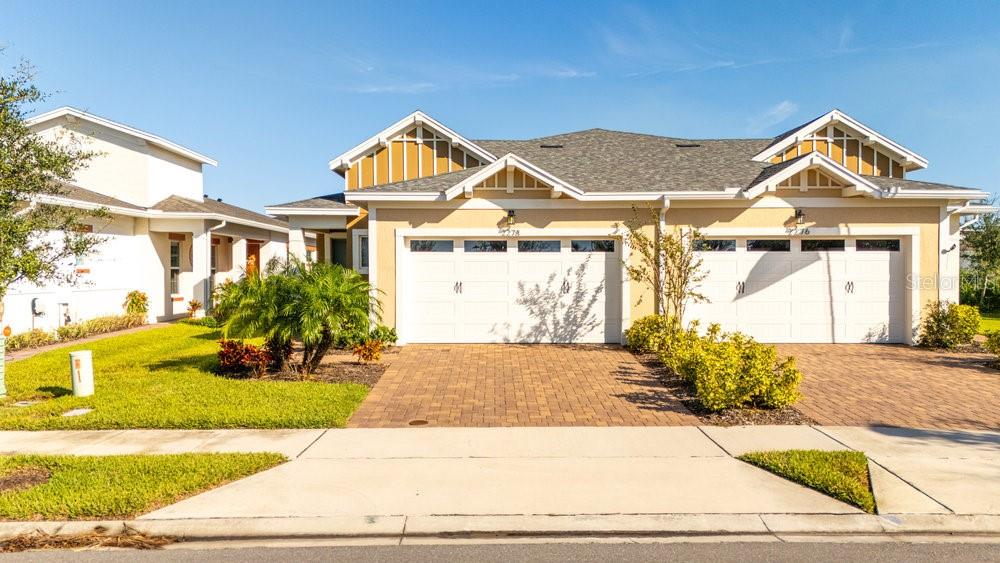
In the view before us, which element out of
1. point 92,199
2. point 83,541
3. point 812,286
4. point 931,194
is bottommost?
point 83,541

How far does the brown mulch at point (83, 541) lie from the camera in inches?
164

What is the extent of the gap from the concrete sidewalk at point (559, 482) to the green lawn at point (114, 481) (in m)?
0.22

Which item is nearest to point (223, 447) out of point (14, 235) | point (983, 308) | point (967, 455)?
point (14, 235)

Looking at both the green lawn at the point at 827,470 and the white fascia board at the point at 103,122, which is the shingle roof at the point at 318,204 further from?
the green lawn at the point at 827,470

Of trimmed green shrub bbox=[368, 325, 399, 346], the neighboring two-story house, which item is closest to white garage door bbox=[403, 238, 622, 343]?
trimmed green shrub bbox=[368, 325, 399, 346]

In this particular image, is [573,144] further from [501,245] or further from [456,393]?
[456,393]

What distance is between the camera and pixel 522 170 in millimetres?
12414

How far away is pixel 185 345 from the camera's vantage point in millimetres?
13242

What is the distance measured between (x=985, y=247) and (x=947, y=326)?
1485 cm

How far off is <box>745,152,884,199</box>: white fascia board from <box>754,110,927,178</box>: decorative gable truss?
333cm

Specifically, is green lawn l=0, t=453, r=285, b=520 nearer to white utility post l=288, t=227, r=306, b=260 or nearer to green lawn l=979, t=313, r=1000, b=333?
white utility post l=288, t=227, r=306, b=260

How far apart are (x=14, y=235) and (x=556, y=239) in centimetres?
947

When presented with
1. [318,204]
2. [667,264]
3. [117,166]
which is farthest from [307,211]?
[667,264]

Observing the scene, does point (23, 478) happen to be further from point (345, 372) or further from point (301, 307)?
point (345, 372)
